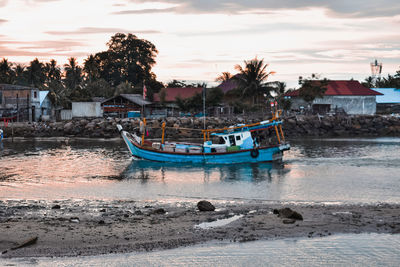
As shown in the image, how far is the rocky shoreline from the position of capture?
58.3 metres

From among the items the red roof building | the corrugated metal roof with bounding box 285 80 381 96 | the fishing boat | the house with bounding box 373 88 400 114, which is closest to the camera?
the fishing boat

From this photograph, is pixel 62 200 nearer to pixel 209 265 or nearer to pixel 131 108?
pixel 209 265

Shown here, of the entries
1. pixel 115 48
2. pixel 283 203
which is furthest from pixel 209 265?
pixel 115 48

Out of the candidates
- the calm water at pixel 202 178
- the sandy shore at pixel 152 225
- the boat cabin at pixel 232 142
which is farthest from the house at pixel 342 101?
the sandy shore at pixel 152 225

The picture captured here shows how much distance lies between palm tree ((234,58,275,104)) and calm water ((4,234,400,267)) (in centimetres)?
5438

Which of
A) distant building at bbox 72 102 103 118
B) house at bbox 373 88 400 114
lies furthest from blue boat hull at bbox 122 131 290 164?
house at bbox 373 88 400 114

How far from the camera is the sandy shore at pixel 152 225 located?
13.0 metres

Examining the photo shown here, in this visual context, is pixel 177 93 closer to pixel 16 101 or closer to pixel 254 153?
pixel 16 101

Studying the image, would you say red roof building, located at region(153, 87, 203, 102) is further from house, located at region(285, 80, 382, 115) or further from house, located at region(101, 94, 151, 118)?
house, located at region(285, 80, 382, 115)

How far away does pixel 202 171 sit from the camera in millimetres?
30016

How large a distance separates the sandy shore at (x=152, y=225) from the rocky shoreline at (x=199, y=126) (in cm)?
3856

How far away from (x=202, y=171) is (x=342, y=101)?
46592mm

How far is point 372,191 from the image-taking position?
22781 mm

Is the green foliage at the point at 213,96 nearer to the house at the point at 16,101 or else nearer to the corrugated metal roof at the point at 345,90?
the corrugated metal roof at the point at 345,90
